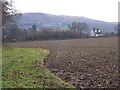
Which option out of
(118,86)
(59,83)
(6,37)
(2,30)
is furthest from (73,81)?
(6,37)

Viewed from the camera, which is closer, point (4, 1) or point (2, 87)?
point (2, 87)

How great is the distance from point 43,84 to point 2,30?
16.2m

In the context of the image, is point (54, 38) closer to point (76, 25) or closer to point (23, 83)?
point (76, 25)

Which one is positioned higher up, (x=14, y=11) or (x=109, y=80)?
(x=14, y=11)

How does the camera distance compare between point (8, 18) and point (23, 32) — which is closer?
point (8, 18)

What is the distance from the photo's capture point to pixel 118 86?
11.0 m

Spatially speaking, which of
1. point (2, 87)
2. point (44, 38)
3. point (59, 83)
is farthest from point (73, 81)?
point (44, 38)

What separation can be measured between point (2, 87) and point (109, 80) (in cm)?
461

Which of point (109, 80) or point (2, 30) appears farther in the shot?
point (2, 30)

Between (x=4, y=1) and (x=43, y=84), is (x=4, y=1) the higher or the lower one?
the higher one

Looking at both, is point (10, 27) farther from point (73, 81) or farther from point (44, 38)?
point (44, 38)

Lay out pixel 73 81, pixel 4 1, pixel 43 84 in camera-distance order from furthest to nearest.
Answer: pixel 4 1 < pixel 73 81 < pixel 43 84

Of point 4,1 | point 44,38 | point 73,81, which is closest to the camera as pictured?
point 73,81

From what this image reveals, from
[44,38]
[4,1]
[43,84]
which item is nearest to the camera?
[43,84]
